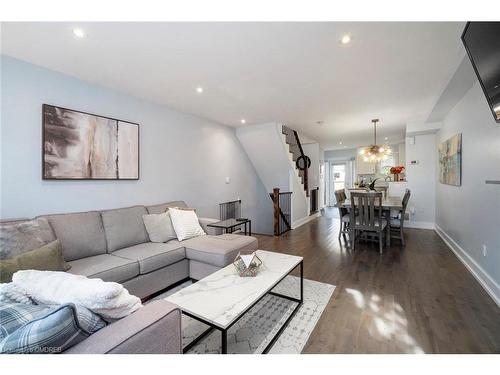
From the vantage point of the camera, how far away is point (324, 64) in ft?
7.39

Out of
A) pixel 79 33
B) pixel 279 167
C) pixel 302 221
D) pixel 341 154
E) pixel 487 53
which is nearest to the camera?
pixel 487 53

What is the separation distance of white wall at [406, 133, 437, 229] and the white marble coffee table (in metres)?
4.73

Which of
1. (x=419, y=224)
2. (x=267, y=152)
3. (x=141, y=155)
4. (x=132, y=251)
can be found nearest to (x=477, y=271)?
(x=419, y=224)

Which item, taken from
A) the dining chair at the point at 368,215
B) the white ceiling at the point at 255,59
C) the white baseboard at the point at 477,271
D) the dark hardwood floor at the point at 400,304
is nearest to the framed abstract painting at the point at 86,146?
the white ceiling at the point at 255,59

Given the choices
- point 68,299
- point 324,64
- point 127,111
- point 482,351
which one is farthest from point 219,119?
point 482,351

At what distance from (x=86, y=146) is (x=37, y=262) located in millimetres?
1446

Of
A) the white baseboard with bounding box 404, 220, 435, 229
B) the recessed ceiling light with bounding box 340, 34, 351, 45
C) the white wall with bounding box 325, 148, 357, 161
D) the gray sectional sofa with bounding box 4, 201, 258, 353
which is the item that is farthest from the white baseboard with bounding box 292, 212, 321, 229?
the recessed ceiling light with bounding box 340, 34, 351, 45

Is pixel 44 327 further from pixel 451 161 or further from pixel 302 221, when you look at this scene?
pixel 302 221

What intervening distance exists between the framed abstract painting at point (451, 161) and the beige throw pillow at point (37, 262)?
486cm

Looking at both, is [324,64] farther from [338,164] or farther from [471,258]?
[338,164]

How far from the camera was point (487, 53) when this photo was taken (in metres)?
1.46
